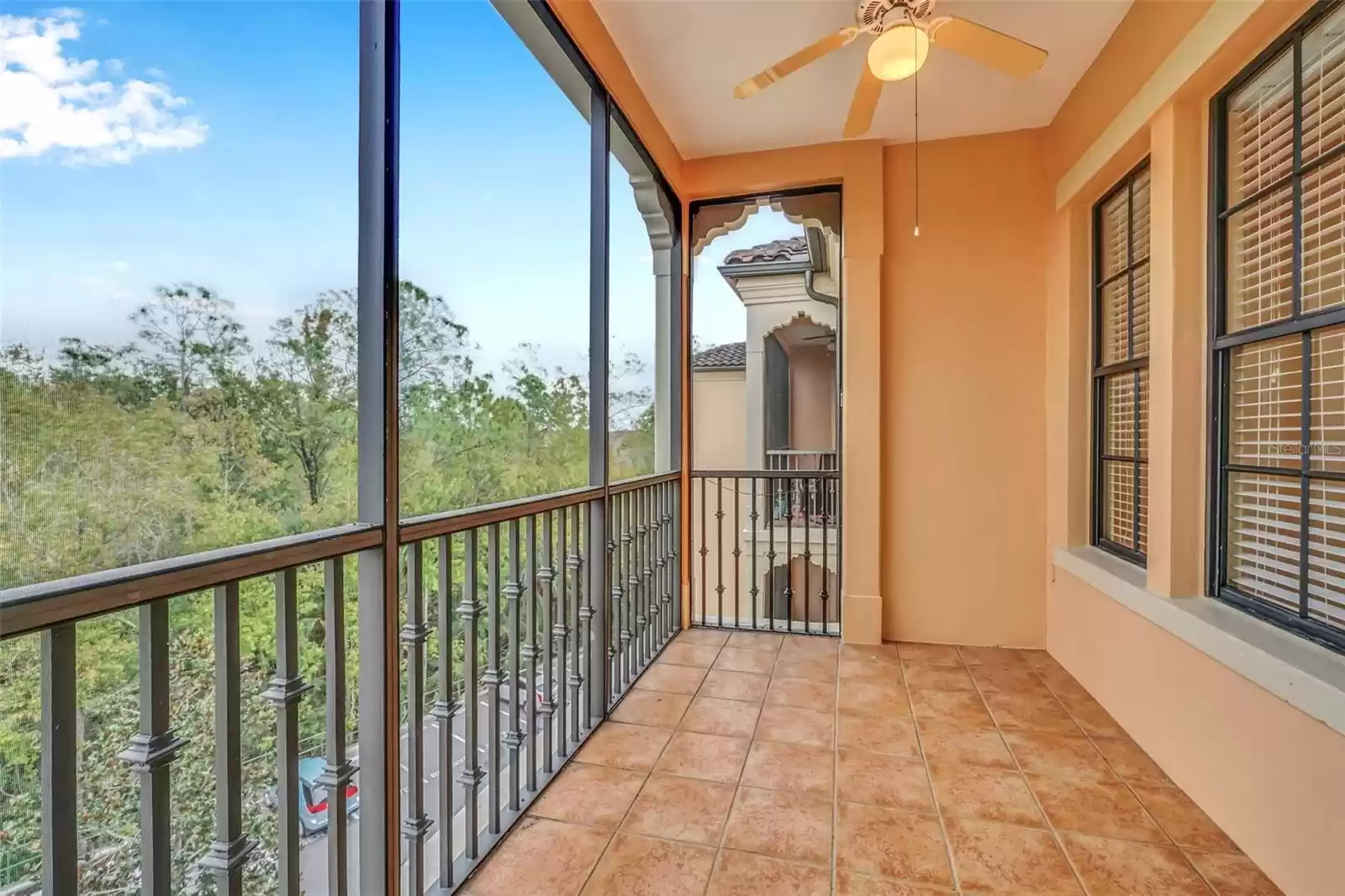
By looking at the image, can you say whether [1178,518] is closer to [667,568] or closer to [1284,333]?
[1284,333]

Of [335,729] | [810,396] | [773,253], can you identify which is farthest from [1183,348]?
[810,396]

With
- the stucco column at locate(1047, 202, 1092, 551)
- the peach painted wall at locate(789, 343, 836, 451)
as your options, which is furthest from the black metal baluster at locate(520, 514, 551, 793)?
the peach painted wall at locate(789, 343, 836, 451)

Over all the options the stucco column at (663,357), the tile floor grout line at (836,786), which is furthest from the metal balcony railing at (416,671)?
the tile floor grout line at (836,786)

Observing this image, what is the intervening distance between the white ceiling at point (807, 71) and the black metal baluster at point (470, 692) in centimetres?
211

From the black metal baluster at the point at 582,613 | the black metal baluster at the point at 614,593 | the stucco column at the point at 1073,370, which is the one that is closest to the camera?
the black metal baluster at the point at 582,613

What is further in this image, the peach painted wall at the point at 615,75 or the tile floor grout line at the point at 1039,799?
the peach painted wall at the point at 615,75

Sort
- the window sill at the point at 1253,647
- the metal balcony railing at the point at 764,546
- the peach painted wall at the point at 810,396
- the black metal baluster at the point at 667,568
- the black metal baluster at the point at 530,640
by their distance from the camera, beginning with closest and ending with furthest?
the window sill at the point at 1253,647 < the black metal baluster at the point at 530,640 < the black metal baluster at the point at 667,568 < the metal balcony railing at the point at 764,546 < the peach painted wall at the point at 810,396

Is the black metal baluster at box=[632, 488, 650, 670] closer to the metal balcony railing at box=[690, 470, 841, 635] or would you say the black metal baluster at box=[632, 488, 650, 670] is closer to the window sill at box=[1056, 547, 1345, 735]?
the metal balcony railing at box=[690, 470, 841, 635]

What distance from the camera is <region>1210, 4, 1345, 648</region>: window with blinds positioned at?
1.49 m

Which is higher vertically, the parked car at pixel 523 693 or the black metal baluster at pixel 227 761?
the black metal baluster at pixel 227 761

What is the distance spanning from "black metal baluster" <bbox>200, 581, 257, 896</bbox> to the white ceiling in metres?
2.37

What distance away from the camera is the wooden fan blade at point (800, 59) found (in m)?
2.01

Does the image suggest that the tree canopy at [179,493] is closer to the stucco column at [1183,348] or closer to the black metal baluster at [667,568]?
the black metal baluster at [667,568]

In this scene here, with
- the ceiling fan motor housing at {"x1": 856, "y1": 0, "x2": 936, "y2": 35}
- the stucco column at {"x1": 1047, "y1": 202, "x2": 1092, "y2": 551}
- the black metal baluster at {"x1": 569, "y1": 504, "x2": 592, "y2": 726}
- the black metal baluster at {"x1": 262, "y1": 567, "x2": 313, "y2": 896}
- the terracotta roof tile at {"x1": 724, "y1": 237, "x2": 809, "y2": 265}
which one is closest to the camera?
the black metal baluster at {"x1": 262, "y1": 567, "x2": 313, "y2": 896}
